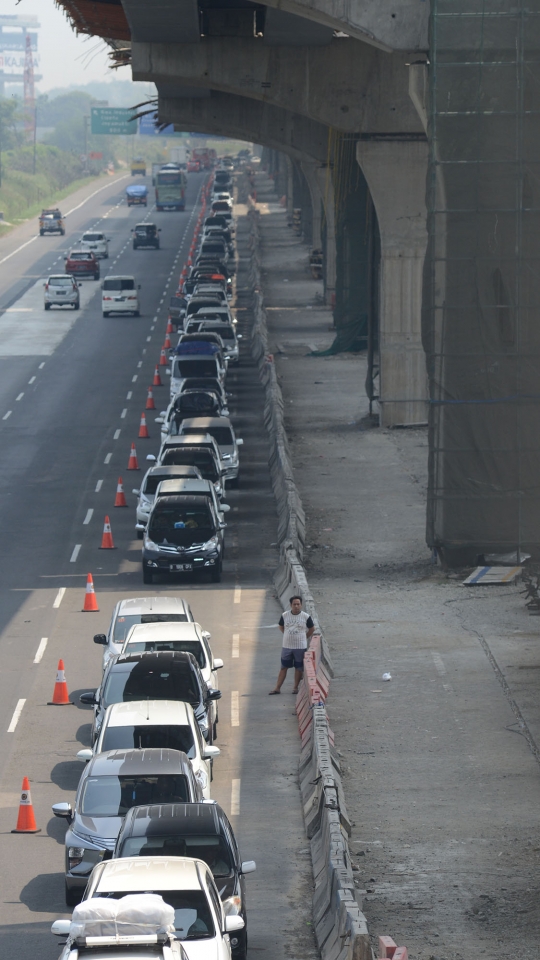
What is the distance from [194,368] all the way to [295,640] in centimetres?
2623

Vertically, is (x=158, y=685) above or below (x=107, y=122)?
below

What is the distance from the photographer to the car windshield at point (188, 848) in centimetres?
1411

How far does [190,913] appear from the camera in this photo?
12602 millimetres

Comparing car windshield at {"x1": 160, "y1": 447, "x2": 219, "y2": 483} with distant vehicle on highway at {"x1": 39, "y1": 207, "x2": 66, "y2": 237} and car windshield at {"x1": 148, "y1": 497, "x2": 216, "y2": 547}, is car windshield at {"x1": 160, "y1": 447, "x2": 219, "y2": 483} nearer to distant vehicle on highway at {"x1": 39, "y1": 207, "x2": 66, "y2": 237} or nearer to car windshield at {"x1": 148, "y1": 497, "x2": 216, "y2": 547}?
car windshield at {"x1": 148, "y1": 497, "x2": 216, "y2": 547}

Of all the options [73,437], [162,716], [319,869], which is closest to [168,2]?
[73,437]

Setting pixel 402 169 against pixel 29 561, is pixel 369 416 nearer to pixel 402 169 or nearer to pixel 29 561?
pixel 402 169

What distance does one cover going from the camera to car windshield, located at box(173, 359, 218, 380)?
47.6 meters

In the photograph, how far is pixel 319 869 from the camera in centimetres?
1600

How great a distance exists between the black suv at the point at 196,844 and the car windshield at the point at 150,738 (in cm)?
303

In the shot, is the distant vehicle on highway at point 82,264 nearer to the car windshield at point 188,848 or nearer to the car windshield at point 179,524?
the car windshield at point 179,524

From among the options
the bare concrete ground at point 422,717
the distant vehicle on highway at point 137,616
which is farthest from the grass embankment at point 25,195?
the distant vehicle on highway at point 137,616

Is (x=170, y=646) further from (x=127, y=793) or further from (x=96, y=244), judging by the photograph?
(x=96, y=244)

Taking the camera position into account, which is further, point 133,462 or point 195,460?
point 133,462

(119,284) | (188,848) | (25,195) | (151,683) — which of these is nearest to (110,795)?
(188,848)
